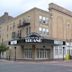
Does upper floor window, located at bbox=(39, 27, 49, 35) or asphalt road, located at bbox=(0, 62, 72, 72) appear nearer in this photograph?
asphalt road, located at bbox=(0, 62, 72, 72)

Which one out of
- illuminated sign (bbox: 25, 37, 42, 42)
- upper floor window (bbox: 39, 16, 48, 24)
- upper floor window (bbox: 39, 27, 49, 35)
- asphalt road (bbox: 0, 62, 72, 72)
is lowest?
asphalt road (bbox: 0, 62, 72, 72)

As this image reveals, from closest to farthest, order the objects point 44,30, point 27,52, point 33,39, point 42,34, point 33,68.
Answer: point 33,68
point 33,39
point 42,34
point 44,30
point 27,52

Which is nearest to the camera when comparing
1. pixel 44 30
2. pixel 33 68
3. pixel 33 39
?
pixel 33 68

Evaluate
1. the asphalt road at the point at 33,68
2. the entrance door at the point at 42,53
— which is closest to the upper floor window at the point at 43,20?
the entrance door at the point at 42,53

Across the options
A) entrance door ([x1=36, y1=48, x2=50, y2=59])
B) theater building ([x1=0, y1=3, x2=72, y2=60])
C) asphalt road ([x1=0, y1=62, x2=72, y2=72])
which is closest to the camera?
asphalt road ([x1=0, y1=62, x2=72, y2=72])

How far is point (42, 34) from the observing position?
52.9m

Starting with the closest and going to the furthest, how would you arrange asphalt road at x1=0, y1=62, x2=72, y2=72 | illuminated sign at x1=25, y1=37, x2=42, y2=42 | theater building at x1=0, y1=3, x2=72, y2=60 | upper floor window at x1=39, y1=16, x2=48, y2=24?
asphalt road at x1=0, y1=62, x2=72, y2=72, illuminated sign at x1=25, y1=37, x2=42, y2=42, theater building at x1=0, y1=3, x2=72, y2=60, upper floor window at x1=39, y1=16, x2=48, y2=24

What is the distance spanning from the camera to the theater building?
51312 mm

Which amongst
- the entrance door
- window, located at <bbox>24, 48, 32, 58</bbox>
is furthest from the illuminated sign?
window, located at <bbox>24, 48, 32, 58</bbox>

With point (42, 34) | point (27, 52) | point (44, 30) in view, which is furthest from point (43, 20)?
point (27, 52)

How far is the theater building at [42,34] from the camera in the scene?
51312 millimetres

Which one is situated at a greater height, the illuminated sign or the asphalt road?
the illuminated sign

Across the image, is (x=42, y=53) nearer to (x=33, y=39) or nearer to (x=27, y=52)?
(x=27, y=52)

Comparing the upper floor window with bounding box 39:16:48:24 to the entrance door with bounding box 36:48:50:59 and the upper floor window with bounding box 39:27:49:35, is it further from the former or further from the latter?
the entrance door with bounding box 36:48:50:59
